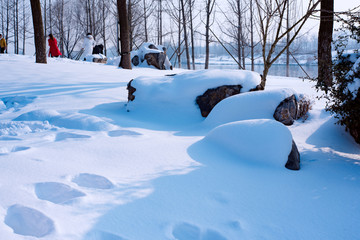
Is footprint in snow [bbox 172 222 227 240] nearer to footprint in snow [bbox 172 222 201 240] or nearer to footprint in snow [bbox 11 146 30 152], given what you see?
footprint in snow [bbox 172 222 201 240]

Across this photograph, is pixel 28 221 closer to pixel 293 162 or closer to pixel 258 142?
pixel 258 142

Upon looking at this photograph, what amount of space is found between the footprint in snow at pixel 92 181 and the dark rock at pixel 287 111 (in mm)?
2672

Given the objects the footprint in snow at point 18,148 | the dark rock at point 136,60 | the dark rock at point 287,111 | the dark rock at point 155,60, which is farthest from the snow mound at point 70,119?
the dark rock at point 136,60

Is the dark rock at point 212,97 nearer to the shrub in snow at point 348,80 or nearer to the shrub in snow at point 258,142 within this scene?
the shrub in snow at point 258,142

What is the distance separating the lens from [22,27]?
28.1m

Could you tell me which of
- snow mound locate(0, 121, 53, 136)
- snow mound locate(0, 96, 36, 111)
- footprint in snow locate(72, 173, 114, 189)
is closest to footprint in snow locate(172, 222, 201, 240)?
footprint in snow locate(72, 173, 114, 189)

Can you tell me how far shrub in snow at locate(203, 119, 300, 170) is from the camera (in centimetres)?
244

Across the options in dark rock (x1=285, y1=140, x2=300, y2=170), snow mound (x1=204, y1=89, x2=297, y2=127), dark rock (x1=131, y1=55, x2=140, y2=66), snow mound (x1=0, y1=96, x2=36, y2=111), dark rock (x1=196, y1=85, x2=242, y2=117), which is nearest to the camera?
dark rock (x1=285, y1=140, x2=300, y2=170)

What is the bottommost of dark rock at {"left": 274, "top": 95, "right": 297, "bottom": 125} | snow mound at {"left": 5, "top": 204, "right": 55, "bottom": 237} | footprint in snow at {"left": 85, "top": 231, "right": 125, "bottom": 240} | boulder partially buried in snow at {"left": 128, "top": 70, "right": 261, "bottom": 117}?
footprint in snow at {"left": 85, "top": 231, "right": 125, "bottom": 240}

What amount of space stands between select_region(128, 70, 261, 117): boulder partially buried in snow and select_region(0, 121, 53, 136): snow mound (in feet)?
4.83

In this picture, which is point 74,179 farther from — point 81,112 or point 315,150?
point 315,150

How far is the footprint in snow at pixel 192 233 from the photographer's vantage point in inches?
55.5

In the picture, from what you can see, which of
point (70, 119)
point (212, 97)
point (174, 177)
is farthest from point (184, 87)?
point (174, 177)

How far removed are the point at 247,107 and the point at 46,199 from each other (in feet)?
9.30
